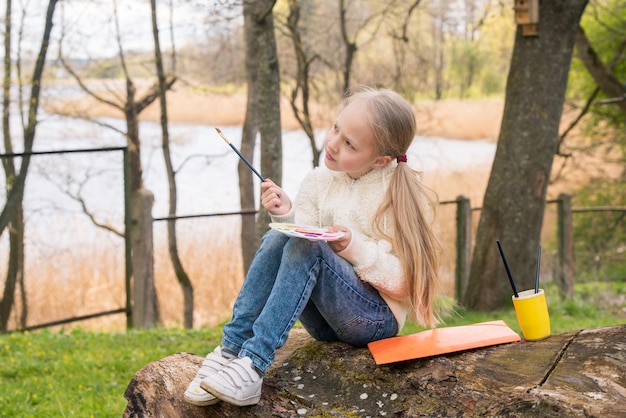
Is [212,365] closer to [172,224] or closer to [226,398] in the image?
[226,398]

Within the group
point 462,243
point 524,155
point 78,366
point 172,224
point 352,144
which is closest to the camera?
point 352,144

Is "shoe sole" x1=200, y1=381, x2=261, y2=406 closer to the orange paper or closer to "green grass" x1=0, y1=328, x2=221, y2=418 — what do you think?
the orange paper

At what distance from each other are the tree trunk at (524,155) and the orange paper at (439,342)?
381 centimetres

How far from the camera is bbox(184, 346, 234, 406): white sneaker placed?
7.63 ft

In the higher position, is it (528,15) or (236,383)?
(528,15)

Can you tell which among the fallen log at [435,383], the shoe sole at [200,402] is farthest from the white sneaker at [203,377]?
the fallen log at [435,383]

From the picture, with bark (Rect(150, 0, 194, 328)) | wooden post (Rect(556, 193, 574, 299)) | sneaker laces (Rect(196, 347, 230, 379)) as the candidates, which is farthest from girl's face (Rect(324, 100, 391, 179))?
wooden post (Rect(556, 193, 574, 299))

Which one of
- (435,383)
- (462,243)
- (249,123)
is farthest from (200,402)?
(249,123)

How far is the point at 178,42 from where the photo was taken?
9.09 m

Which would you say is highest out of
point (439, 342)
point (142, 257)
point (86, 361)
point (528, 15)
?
→ point (528, 15)

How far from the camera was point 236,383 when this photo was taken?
7.37 ft

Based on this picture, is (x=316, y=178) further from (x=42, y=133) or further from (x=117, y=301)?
(x=42, y=133)

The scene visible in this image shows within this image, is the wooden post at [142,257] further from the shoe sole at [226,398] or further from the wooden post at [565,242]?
the wooden post at [565,242]

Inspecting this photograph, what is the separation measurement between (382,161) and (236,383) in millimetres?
946
